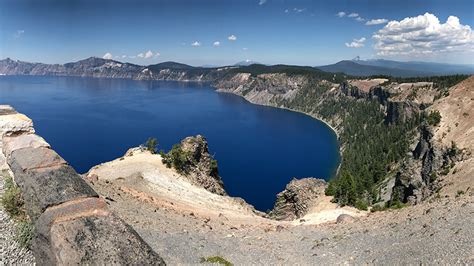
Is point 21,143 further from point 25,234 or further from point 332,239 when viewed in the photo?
point 332,239

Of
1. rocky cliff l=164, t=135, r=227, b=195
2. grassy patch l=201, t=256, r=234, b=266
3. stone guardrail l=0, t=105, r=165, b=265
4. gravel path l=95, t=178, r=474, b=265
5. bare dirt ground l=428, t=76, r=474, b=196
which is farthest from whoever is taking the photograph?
rocky cliff l=164, t=135, r=227, b=195

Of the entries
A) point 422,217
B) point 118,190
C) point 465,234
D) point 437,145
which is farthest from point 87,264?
point 437,145

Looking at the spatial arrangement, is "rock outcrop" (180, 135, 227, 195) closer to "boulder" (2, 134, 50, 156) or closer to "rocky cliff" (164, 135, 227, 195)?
"rocky cliff" (164, 135, 227, 195)

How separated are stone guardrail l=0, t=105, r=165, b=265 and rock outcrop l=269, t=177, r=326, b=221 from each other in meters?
47.4

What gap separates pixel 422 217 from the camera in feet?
92.4

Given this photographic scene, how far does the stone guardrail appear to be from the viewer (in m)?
10.3

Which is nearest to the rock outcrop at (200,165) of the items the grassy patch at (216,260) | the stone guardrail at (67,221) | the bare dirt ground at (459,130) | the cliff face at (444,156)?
the cliff face at (444,156)

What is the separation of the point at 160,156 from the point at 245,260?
135ft

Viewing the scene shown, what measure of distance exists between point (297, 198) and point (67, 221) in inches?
1990

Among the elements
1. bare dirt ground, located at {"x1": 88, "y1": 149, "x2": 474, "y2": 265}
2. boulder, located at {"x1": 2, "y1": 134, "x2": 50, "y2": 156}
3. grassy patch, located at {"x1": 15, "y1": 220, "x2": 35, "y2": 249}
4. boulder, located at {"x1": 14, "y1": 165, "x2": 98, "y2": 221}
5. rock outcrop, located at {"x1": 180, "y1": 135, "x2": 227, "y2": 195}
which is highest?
boulder, located at {"x1": 2, "y1": 134, "x2": 50, "y2": 156}

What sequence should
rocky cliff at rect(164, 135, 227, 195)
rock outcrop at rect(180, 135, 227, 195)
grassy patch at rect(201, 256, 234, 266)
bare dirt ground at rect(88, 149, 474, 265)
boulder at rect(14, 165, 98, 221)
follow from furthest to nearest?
rock outcrop at rect(180, 135, 227, 195), rocky cliff at rect(164, 135, 227, 195), grassy patch at rect(201, 256, 234, 266), bare dirt ground at rect(88, 149, 474, 265), boulder at rect(14, 165, 98, 221)

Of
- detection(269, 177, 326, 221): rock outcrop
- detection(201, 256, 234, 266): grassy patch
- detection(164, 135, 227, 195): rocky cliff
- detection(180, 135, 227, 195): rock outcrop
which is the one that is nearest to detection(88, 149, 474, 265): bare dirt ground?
detection(201, 256, 234, 266): grassy patch

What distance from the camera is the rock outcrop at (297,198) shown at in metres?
58.0

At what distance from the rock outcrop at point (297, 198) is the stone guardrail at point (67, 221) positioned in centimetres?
4736
